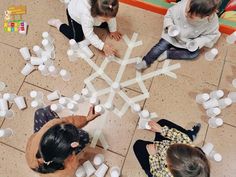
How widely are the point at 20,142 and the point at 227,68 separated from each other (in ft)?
4.40

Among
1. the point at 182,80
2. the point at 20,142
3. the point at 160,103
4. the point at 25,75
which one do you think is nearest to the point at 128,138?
the point at 160,103

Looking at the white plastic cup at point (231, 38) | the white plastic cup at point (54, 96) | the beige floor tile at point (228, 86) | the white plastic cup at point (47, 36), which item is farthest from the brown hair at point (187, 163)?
the white plastic cup at point (47, 36)

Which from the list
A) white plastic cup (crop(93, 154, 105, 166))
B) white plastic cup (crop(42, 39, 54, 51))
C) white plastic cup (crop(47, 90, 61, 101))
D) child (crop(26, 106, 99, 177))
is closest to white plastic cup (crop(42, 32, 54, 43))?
white plastic cup (crop(42, 39, 54, 51))

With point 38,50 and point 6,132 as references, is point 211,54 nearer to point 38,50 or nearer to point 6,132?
point 38,50

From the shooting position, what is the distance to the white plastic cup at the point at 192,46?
1818mm

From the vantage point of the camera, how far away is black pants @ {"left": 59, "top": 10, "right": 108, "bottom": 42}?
75.0 inches

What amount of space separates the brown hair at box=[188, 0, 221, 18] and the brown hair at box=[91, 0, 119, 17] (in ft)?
1.28

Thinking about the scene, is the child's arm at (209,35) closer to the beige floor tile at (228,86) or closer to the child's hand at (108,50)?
the beige floor tile at (228,86)

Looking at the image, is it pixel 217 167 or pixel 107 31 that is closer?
pixel 217 167

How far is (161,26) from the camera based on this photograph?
204 centimetres

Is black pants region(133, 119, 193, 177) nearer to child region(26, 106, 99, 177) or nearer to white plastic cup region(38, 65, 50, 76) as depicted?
child region(26, 106, 99, 177)

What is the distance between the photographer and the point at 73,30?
6.33 feet

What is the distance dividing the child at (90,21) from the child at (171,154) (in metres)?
0.59

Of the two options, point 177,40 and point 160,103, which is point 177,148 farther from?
point 177,40
